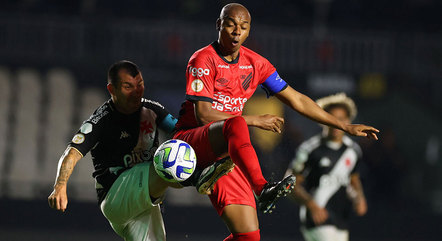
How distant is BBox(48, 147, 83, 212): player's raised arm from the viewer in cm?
489

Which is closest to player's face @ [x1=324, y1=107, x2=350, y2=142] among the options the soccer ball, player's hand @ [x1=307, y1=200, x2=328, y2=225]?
player's hand @ [x1=307, y1=200, x2=328, y2=225]

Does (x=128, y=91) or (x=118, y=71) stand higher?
(x=118, y=71)

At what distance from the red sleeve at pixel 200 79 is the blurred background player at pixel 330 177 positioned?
7.41ft

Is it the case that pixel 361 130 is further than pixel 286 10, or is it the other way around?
pixel 286 10

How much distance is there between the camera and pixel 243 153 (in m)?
4.66

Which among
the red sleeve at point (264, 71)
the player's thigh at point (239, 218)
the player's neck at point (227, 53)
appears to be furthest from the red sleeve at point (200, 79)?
the player's thigh at point (239, 218)

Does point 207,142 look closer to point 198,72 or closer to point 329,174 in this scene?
point 198,72

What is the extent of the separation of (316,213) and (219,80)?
2277mm

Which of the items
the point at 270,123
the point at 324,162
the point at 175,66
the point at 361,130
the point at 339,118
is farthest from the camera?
the point at 175,66

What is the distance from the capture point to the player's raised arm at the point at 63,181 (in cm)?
489

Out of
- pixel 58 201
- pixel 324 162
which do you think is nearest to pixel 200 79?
pixel 58 201
